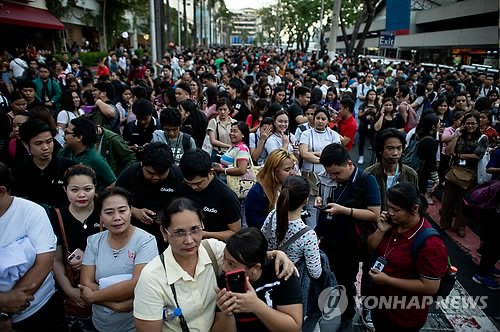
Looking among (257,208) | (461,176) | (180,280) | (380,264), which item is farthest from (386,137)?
(180,280)

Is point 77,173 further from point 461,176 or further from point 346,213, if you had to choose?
point 461,176

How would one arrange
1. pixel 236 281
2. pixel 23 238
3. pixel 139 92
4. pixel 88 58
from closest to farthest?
1. pixel 236 281
2. pixel 23 238
3. pixel 139 92
4. pixel 88 58

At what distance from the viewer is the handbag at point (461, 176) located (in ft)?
16.6

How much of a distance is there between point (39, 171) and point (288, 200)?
2454mm

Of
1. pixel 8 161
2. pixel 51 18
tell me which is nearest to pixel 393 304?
pixel 8 161

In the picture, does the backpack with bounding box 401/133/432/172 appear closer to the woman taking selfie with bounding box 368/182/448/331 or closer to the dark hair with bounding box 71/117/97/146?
the woman taking selfie with bounding box 368/182/448/331

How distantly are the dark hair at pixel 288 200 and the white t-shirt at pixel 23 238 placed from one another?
1695 mm

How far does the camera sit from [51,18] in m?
23.9

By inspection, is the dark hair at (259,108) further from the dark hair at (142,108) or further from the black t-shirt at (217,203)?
the black t-shirt at (217,203)

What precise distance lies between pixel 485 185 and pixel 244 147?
3.09 m

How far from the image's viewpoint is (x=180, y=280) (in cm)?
192

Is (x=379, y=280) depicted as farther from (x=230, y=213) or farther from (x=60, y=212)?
(x=60, y=212)

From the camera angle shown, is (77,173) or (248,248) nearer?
(248,248)

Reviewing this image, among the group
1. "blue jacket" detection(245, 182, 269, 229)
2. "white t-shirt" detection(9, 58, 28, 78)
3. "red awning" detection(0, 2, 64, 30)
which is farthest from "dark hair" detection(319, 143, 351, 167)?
"red awning" detection(0, 2, 64, 30)
